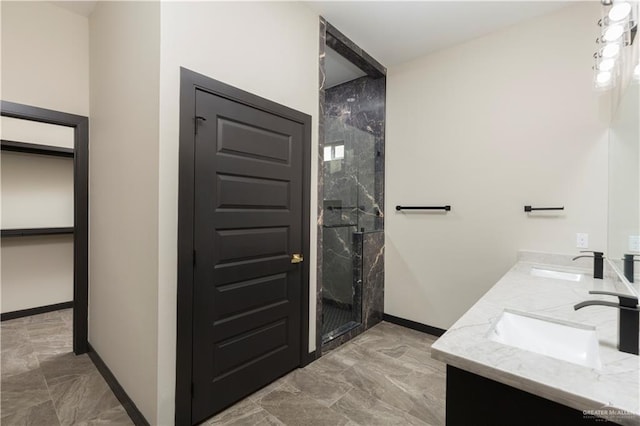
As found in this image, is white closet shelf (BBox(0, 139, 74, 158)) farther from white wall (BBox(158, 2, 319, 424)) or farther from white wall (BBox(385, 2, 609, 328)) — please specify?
white wall (BBox(385, 2, 609, 328))

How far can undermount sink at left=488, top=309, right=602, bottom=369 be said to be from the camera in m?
1.21

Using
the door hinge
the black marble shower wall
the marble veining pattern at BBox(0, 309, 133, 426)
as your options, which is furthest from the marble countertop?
the marble veining pattern at BBox(0, 309, 133, 426)

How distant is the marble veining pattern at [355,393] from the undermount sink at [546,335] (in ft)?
3.17

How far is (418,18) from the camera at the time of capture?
2713 millimetres

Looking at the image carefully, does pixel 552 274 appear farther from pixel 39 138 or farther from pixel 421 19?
pixel 39 138

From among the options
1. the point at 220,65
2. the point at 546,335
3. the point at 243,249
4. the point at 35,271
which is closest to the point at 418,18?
the point at 220,65

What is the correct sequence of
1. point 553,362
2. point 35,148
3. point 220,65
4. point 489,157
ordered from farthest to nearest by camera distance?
1. point 35,148
2. point 489,157
3. point 220,65
4. point 553,362

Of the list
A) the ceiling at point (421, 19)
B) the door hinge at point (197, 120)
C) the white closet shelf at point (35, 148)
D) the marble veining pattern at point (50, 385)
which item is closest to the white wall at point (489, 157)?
the ceiling at point (421, 19)

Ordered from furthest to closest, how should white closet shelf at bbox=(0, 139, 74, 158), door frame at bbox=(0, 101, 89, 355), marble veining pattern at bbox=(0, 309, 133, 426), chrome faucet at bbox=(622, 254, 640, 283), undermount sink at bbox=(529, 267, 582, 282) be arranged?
white closet shelf at bbox=(0, 139, 74, 158), door frame at bbox=(0, 101, 89, 355), undermount sink at bbox=(529, 267, 582, 282), marble veining pattern at bbox=(0, 309, 133, 426), chrome faucet at bbox=(622, 254, 640, 283)

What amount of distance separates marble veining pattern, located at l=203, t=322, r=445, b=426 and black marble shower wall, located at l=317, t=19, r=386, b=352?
23.3 inches

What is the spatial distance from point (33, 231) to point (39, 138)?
1.13 metres

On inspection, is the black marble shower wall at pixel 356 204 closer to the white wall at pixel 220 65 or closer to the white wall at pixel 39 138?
the white wall at pixel 220 65

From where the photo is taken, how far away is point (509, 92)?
9.21 ft

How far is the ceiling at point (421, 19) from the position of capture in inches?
100.0
